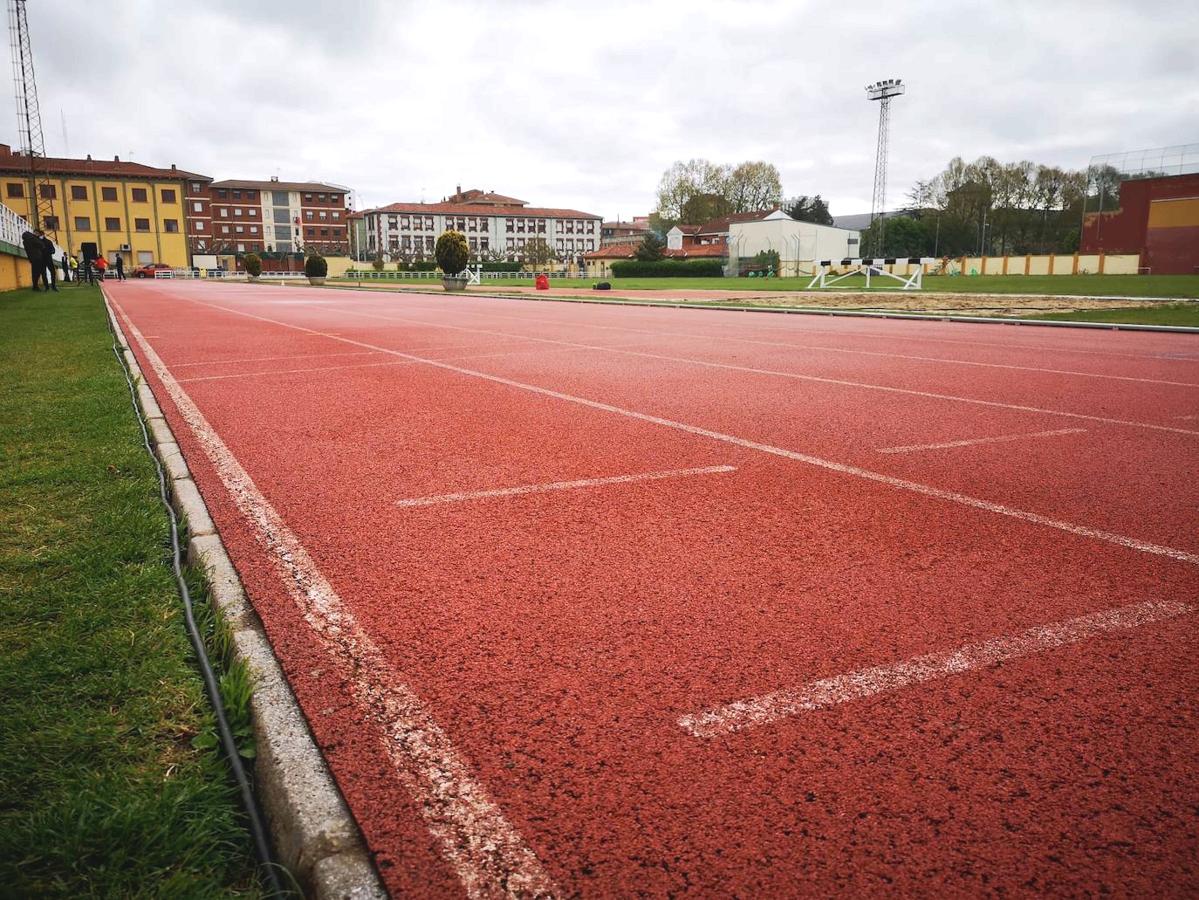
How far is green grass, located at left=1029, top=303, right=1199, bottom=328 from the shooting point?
1697 cm

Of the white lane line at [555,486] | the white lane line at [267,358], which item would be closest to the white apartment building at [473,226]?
the white lane line at [267,358]

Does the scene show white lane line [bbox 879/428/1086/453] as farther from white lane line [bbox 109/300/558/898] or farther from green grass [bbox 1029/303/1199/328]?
green grass [bbox 1029/303/1199/328]

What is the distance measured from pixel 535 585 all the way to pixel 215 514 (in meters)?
1.86

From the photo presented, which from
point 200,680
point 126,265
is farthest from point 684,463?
point 126,265

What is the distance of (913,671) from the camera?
2576 mm

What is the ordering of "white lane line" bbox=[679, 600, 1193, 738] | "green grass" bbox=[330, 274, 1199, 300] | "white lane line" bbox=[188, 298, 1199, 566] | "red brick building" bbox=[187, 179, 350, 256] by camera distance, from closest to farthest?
1. "white lane line" bbox=[679, 600, 1193, 738]
2. "white lane line" bbox=[188, 298, 1199, 566]
3. "green grass" bbox=[330, 274, 1199, 300]
4. "red brick building" bbox=[187, 179, 350, 256]

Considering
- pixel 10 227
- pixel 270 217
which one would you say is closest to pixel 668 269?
pixel 10 227

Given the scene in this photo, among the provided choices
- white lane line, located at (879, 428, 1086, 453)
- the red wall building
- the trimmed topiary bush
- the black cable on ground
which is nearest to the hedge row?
the red wall building

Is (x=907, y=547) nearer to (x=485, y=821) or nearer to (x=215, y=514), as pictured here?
(x=485, y=821)

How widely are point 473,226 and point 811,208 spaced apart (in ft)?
188

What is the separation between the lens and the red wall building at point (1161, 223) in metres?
55.8

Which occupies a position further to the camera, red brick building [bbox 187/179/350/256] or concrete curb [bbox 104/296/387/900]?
red brick building [bbox 187/179/350/256]

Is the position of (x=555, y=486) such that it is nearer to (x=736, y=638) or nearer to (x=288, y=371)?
(x=736, y=638)

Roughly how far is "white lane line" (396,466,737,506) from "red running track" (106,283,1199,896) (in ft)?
0.10
